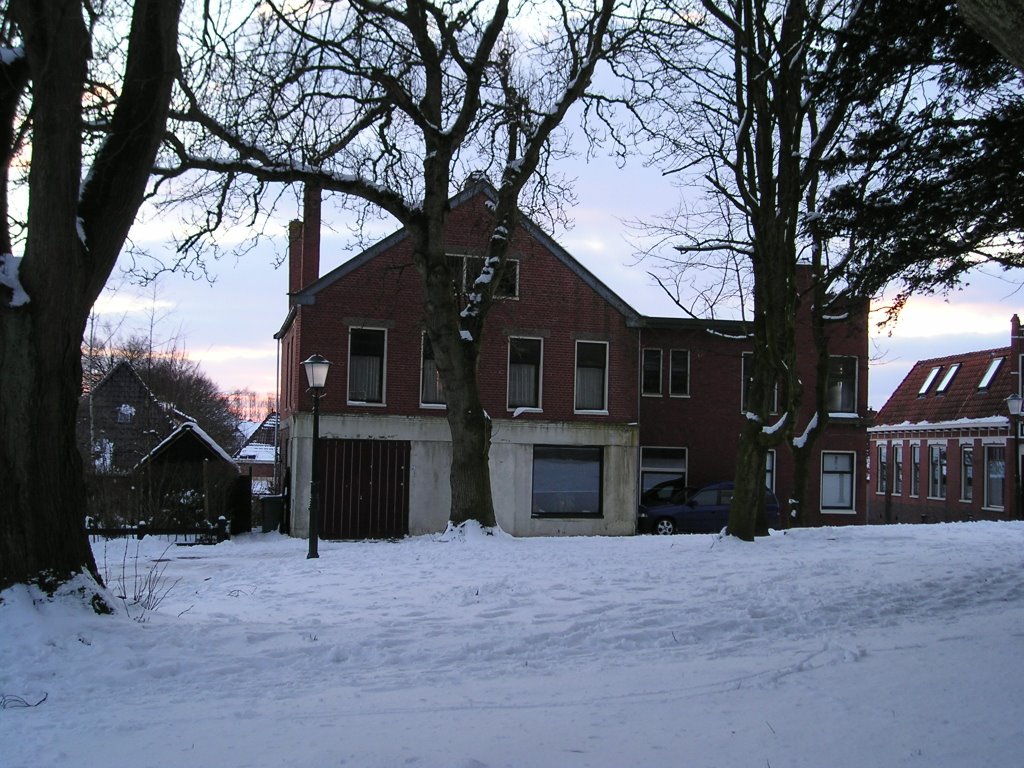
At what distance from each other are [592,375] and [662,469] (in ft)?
13.9

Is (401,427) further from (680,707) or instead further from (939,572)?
(680,707)

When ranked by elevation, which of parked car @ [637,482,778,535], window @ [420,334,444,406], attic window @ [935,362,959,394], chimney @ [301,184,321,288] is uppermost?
chimney @ [301,184,321,288]

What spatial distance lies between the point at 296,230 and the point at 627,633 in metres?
13.9

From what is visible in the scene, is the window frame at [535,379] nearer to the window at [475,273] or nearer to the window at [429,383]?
the window at [475,273]

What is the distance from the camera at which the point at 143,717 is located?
580cm

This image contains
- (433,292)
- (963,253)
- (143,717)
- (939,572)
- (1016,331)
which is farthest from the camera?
(1016,331)

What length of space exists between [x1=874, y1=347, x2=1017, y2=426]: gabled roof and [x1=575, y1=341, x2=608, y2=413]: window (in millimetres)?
Result: 19093

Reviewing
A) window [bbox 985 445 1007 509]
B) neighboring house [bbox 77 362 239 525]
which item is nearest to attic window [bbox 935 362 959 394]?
window [bbox 985 445 1007 509]

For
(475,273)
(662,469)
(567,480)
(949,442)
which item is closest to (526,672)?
(475,273)

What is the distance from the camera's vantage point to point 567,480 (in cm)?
2820

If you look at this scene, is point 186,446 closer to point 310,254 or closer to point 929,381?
point 310,254

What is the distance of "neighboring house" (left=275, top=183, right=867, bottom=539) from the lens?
26.3 meters

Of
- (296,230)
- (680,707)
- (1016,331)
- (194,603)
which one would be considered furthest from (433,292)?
(1016,331)

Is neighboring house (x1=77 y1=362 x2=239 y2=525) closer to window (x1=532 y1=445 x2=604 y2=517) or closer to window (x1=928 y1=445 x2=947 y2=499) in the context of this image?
window (x1=532 y1=445 x2=604 y2=517)
